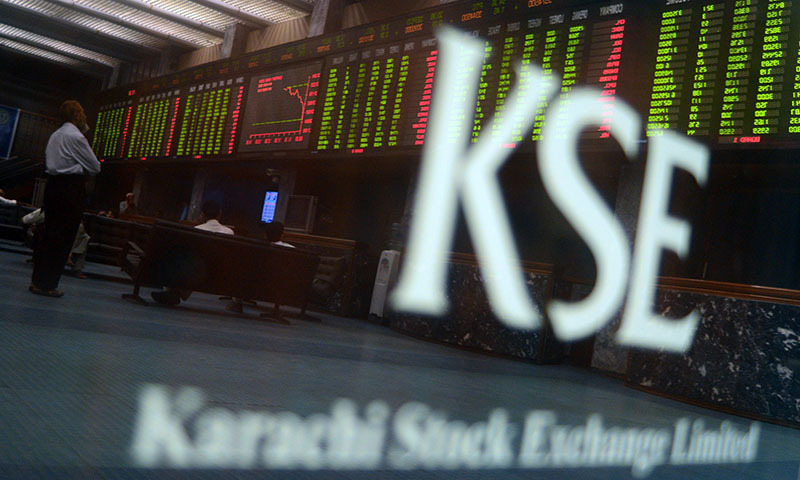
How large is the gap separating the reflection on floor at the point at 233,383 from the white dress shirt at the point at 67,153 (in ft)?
3.46

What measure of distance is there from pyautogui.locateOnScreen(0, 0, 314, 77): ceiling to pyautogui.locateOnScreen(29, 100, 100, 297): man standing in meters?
7.58

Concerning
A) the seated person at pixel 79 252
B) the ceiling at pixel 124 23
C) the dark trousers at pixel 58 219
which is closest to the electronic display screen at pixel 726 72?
the dark trousers at pixel 58 219

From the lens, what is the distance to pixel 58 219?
544cm

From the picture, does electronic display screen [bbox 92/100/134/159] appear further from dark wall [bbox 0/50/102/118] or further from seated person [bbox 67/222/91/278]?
seated person [bbox 67/222/91/278]

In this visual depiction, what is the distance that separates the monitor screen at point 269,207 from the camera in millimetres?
12359

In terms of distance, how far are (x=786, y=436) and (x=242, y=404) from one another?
3.71 m

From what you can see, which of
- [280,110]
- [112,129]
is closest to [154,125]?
[112,129]

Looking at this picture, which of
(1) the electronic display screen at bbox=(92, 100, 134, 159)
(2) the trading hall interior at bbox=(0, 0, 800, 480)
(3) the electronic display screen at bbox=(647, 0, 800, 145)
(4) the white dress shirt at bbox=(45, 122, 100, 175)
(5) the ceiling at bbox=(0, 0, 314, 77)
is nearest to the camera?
(2) the trading hall interior at bbox=(0, 0, 800, 480)

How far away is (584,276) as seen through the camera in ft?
26.1

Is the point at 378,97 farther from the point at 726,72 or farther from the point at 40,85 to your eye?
the point at 40,85

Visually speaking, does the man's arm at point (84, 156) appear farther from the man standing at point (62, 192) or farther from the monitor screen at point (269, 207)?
the monitor screen at point (269, 207)

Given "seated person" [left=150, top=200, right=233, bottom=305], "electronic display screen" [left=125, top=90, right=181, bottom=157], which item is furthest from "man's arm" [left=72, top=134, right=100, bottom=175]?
"electronic display screen" [left=125, top=90, right=181, bottom=157]

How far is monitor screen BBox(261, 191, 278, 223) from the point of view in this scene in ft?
40.5

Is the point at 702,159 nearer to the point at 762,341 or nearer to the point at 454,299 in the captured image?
the point at 762,341
